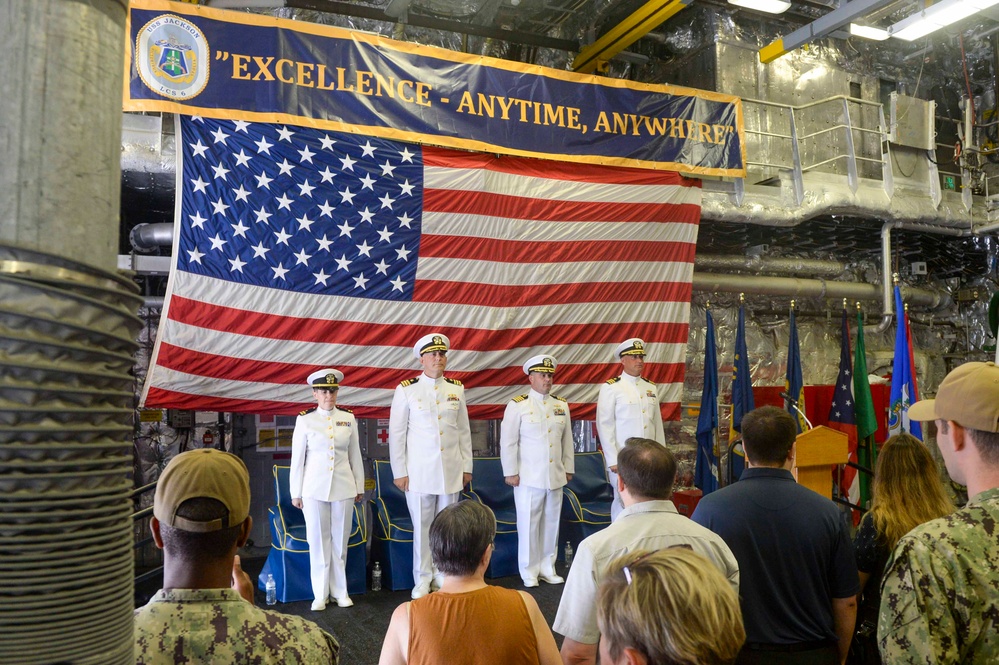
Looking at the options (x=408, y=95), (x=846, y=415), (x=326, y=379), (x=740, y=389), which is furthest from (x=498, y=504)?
(x=846, y=415)

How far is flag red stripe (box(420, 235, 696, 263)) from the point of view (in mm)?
5648

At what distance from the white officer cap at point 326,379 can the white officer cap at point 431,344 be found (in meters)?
0.57

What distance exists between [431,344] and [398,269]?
0.70 metres

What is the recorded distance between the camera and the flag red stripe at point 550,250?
5.65 meters

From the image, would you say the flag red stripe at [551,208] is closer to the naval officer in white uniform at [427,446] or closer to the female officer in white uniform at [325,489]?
the naval officer in white uniform at [427,446]

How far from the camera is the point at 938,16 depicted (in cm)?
589

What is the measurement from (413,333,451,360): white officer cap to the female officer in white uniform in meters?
0.66

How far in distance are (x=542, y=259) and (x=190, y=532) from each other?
4.90 metres

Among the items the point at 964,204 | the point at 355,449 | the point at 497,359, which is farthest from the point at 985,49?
the point at 355,449

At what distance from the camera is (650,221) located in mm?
6312

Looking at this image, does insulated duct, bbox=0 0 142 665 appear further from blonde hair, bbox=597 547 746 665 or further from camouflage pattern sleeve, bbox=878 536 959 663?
camouflage pattern sleeve, bbox=878 536 959 663

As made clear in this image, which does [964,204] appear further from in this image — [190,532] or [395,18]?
[190,532]

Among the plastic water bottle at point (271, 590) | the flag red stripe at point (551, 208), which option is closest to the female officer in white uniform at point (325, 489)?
the plastic water bottle at point (271, 590)

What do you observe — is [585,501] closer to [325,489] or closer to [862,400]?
[325,489]
